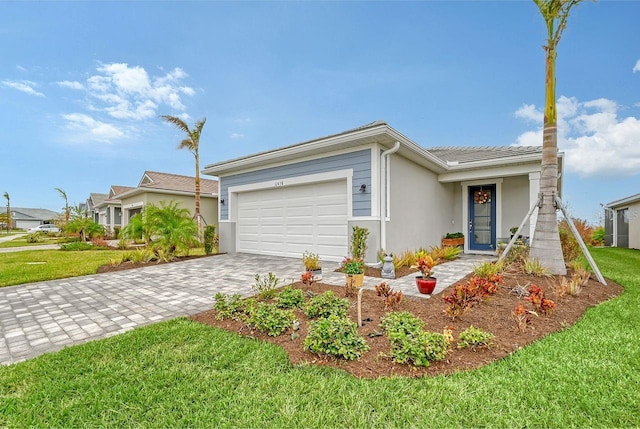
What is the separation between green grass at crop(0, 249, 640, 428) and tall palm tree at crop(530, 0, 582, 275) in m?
3.30

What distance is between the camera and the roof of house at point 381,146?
657 cm

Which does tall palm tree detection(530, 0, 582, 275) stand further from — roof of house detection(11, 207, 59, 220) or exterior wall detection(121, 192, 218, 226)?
roof of house detection(11, 207, 59, 220)

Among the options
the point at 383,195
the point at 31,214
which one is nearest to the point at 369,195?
the point at 383,195

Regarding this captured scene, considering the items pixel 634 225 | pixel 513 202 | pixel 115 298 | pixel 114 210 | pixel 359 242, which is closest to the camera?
pixel 115 298

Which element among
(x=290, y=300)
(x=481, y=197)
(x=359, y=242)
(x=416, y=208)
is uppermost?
(x=481, y=197)

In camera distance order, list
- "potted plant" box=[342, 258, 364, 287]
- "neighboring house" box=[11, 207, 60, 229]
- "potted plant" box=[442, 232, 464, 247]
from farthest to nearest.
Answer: "neighboring house" box=[11, 207, 60, 229] < "potted plant" box=[442, 232, 464, 247] < "potted plant" box=[342, 258, 364, 287]

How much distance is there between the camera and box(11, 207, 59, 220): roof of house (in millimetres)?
54706

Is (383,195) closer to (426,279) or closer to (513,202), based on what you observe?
(426,279)

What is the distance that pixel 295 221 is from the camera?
8711 mm

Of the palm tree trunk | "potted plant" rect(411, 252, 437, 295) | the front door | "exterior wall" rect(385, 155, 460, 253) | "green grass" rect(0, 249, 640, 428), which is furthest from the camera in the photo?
the front door

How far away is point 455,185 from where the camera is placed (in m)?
10.8

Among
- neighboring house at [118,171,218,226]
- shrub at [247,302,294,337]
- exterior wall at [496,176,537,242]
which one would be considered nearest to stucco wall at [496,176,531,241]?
exterior wall at [496,176,537,242]

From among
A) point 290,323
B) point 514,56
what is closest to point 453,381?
point 290,323

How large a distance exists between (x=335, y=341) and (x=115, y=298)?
418cm
